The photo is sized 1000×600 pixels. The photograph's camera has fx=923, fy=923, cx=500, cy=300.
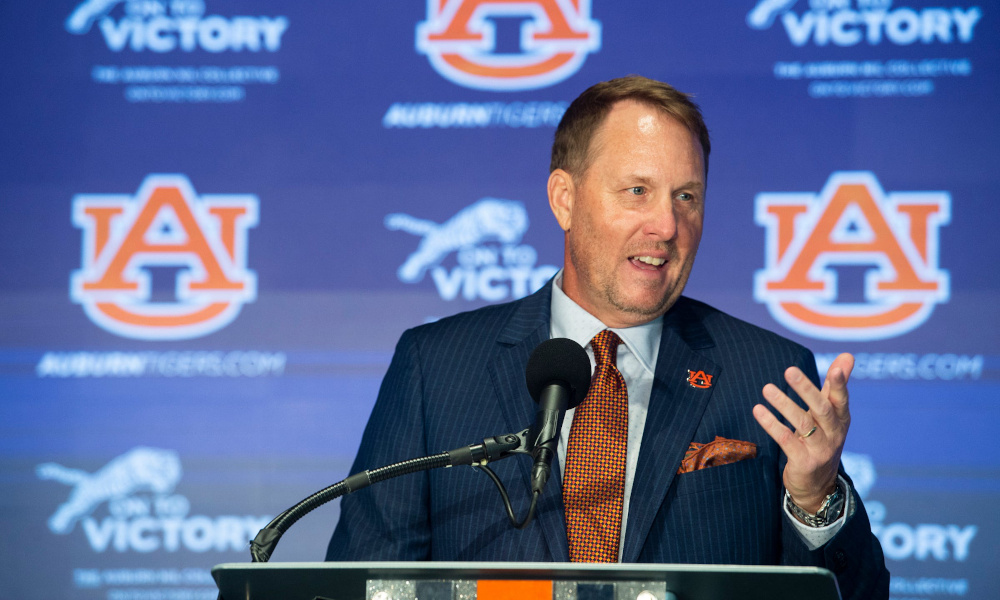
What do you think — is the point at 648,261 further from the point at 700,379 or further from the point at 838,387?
the point at 838,387

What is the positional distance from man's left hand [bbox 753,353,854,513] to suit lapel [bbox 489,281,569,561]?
1.67 ft

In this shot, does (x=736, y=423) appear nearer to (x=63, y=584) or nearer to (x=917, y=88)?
(x=917, y=88)

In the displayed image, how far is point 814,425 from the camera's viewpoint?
1.56 metres

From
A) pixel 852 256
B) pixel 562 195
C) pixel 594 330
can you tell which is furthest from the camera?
pixel 852 256

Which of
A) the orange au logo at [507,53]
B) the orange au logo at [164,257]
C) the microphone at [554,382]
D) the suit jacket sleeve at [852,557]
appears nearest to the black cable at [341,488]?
the microphone at [554,382]

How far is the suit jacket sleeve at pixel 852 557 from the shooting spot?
5.59 ft

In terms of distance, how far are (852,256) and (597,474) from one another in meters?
2.07

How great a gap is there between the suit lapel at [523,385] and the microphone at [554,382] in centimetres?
35

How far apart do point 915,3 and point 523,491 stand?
2.73 m

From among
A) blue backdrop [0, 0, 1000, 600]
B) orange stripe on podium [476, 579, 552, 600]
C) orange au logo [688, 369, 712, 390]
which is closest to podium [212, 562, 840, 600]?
orange stripe on podium [476, 579, 552, 600]

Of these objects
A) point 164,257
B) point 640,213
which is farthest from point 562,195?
point 164,257

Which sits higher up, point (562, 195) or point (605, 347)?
point (562, 195)

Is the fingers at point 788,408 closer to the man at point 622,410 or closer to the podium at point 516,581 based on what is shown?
the man at point 622,410

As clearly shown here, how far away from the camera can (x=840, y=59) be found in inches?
141
